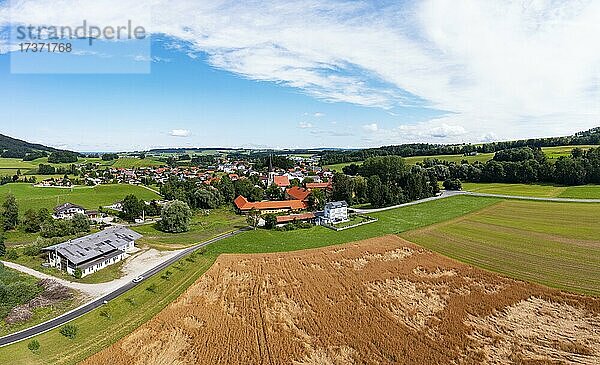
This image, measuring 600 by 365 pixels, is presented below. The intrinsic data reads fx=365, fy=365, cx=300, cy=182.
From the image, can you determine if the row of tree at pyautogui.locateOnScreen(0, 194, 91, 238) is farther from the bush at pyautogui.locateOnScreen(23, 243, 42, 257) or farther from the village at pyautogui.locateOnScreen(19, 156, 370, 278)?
the bush at pyautogui.locateOnScreen(23, 243, 42, 257)

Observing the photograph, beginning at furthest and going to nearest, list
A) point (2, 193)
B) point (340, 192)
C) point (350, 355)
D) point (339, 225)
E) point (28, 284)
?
point (2, 193) → point (340, 192) → point (339, 225) → point (28, 284) → point (350, 355)

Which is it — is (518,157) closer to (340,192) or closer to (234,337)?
(340,192)

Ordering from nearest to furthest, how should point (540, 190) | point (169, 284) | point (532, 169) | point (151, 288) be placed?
point (151, 288) < point (169, 284) < point (540, 190) < point (532, 169)

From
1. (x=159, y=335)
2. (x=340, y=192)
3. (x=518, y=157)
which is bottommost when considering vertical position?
(x=159, y=335)

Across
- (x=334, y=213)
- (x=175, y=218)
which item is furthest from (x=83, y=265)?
(x=334, y=213)

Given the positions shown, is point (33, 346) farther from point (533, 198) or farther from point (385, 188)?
point (533, 198)

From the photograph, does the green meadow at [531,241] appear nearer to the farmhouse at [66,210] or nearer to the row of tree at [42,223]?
the row of tree at [42,223]

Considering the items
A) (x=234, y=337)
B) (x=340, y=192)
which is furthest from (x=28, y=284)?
(x=340, y=192)
